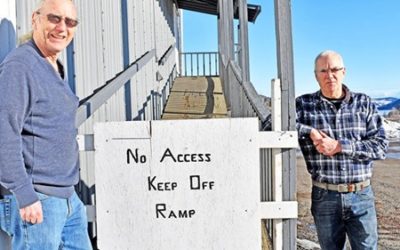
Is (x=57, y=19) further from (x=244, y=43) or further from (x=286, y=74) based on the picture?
(x=244, y=43)

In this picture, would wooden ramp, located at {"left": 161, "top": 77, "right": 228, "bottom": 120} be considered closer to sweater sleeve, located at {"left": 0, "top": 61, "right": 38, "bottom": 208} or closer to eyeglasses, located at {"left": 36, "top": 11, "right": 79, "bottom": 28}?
eyeglasses, located at {"left": 36, "top": 11, "right": 79, "bottom": 28}

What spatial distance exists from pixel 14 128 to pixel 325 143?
163 cm

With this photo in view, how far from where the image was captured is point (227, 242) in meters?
2.52

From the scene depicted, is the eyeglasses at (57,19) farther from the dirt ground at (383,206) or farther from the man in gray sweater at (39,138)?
the dirt ground at (383,206)

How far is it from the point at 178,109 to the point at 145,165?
23.8 feet

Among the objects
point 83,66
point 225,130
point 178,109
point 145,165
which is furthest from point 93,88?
point 178,109

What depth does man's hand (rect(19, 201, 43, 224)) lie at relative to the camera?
1.68 meters

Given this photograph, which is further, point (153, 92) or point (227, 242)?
point (153, 92)

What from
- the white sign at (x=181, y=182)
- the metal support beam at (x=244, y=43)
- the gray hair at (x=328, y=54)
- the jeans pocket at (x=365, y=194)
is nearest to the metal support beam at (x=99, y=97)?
the white sign at (x=181, y=182)

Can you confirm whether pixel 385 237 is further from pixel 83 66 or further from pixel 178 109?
pixel 178 109

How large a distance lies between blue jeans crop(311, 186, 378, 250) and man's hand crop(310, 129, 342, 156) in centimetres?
24

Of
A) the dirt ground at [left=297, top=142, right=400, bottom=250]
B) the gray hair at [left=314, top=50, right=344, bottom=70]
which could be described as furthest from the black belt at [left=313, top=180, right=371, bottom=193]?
the dirt ground at [left=297, top=142, right=400, bottom=250]

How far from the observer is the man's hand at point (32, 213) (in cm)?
168

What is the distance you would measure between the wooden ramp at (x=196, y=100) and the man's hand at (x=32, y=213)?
688 cm
